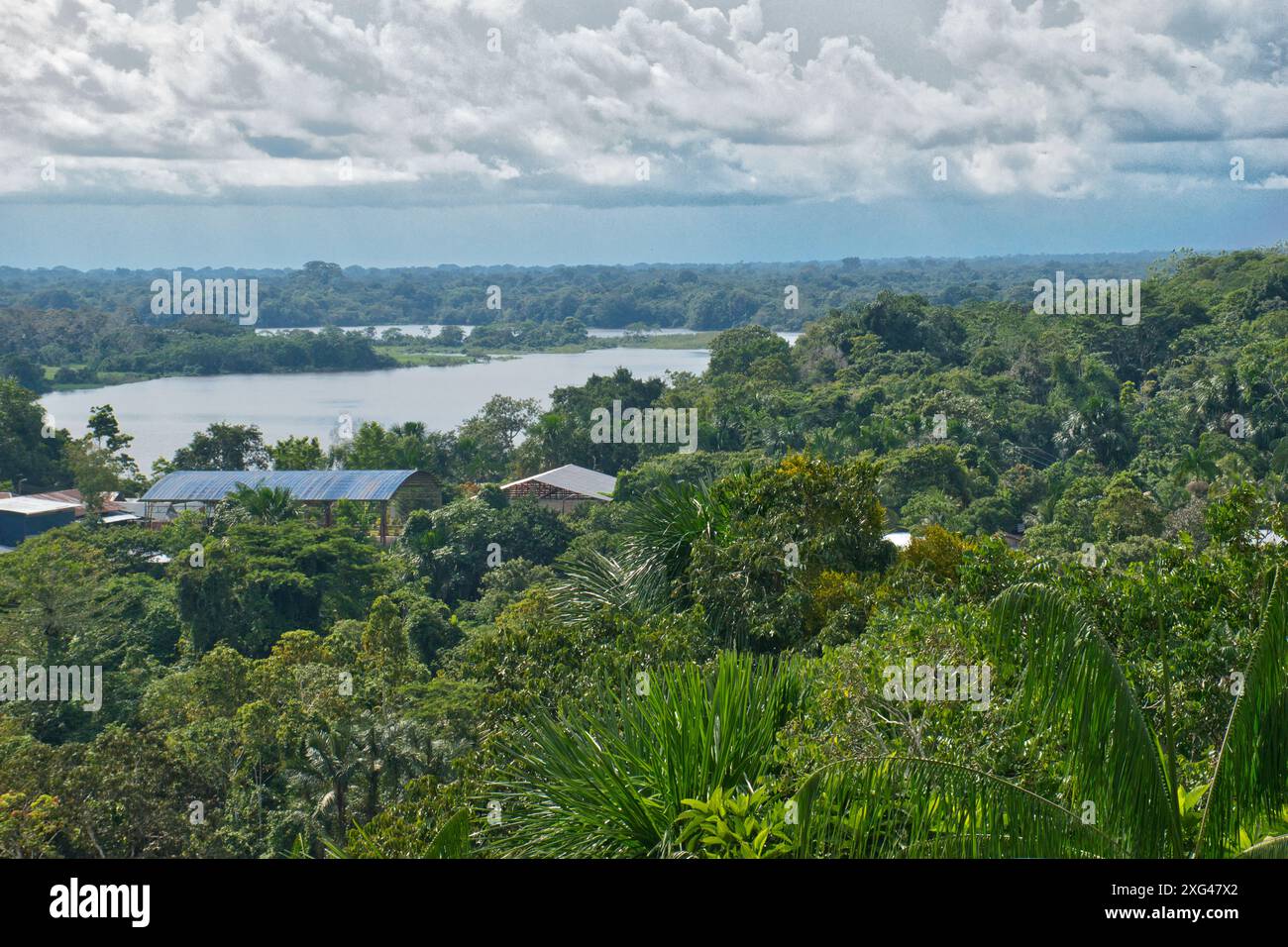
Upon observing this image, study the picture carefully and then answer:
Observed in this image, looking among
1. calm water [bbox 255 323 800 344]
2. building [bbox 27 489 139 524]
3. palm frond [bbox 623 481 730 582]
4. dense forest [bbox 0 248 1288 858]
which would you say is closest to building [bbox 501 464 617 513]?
dense forest [bbox 0 248 1288 858]

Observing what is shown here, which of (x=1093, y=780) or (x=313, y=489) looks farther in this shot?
(x=313, y=489)

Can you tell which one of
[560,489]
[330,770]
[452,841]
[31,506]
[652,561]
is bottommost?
[330,770]

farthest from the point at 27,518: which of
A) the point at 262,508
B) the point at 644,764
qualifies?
the point at 644,764

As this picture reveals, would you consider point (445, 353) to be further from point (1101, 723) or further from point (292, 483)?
point (1101, 723)

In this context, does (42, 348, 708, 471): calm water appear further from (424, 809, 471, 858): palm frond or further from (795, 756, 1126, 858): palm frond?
(795, 756, 1126, 858): palm frond

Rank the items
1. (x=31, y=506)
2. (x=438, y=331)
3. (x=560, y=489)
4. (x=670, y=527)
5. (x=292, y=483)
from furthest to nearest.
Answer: (x=438, y=331) → (x=560, y=489) → (x=292, y=483) → (x=31, y=506) → (x=670, y=527)

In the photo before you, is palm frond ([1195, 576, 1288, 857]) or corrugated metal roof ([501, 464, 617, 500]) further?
corrugated metal roof ([501, 464, 617, 500])

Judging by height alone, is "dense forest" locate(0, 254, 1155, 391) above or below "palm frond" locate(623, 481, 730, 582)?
above

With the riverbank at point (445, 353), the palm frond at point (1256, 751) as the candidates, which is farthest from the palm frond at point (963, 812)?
the riverbank at point (445, 353)
